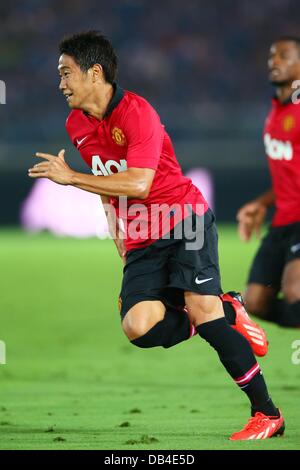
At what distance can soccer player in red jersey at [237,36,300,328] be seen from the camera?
23.3 ft

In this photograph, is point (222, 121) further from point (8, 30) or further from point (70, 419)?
point (70, 419)

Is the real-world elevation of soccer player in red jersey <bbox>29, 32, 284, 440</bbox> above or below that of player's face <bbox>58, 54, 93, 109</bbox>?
below

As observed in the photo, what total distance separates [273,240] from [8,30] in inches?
649

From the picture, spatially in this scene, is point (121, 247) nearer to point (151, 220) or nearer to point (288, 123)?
point (151, 220)

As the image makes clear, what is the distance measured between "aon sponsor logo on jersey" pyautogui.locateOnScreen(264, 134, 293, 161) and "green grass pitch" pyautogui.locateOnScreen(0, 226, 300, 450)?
1.57 m

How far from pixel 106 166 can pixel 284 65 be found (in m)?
2.48

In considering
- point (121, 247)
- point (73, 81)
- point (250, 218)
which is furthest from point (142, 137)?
point (250, 218)

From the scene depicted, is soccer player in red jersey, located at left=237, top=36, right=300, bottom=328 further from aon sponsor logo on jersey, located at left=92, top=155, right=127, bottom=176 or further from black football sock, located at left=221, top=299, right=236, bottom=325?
aon sponsor logo on jersey, located at left=92, top=155, right=127, bottom=176

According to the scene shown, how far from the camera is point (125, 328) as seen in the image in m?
4.98

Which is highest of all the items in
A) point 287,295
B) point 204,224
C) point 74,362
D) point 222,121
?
point 222,121

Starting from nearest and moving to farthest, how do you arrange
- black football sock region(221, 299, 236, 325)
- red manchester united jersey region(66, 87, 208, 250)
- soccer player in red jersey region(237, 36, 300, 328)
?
red manchester united jersey region(66, 87, 208, 250) < black football sock region(221, 299, 236, 325) < soccer player in red jersey region(237, 36, 300, 328)

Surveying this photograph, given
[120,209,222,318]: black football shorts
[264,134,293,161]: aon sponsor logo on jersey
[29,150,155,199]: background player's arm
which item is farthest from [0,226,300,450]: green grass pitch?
[264,134,293,161]: aon sponsor logo on jersey
